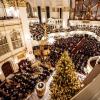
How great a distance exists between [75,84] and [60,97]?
1.40 metres

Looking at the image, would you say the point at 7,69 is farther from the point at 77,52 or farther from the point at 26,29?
the point at 77,52

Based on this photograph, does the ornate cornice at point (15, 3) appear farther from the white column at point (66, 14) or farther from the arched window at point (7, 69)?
the white column at point (66, 14)

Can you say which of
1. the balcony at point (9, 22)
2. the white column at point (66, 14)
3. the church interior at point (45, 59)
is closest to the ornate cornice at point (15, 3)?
the church interior at point (45, 59)

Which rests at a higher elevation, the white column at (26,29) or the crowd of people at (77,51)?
the white column at (26,29)

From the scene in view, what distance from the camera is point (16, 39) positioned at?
1706cm

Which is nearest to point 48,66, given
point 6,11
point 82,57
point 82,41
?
point 82,57

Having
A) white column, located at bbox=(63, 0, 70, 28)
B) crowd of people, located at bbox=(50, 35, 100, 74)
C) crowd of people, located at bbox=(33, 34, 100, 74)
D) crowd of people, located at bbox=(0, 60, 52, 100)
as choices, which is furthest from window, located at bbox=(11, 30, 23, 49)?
white column, located at bbox=(63, 0, 70, 28)

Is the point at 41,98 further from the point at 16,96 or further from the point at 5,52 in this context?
the point at 5,52

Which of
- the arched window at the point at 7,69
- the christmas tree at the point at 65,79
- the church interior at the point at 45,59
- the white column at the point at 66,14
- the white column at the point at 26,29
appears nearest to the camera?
the christmas tree at the point at 65,79

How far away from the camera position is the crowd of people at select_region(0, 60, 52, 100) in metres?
13.0

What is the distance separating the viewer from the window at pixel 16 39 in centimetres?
1654

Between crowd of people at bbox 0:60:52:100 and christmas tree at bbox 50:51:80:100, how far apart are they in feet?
14.0

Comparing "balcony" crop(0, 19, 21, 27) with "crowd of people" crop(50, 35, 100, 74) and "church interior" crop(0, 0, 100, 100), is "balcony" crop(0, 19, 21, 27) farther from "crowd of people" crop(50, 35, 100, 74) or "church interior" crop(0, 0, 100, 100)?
"crowd of people" crop(50, 35, 100, 74)

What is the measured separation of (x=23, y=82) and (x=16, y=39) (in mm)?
5049
